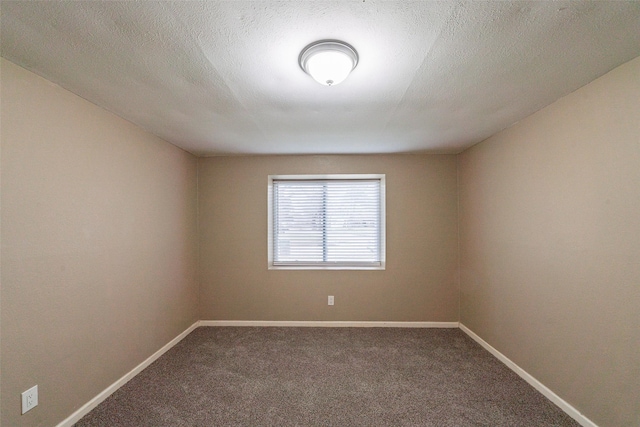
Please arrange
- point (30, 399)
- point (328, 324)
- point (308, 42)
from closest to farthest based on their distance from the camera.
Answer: point (308, 42) → point (30, 399) → point (328, 324)

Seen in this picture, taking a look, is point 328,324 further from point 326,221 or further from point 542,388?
point 542,388

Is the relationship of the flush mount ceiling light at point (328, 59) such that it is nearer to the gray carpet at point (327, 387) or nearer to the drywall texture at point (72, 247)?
the drywall texture at point (72, 247)

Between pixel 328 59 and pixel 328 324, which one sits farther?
pixel 328 324

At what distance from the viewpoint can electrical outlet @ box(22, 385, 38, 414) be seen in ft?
4.92

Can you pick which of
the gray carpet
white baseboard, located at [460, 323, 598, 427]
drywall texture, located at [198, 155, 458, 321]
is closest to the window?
drywall texture, located at [198, 155, 458, 321]

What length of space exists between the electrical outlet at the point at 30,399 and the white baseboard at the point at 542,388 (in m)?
3.41

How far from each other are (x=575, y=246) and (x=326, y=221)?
2.47 meters

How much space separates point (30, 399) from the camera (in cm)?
153

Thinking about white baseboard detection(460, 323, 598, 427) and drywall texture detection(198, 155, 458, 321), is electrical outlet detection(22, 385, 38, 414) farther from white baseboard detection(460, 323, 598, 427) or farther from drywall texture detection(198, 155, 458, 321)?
white baseboard detection(460, 323, 598, 427)

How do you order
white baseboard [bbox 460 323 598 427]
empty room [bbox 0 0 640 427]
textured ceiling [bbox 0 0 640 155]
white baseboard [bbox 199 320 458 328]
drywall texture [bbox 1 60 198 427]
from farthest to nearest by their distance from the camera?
white baseboard [bbox 199 320 458 328] → white baseboard [bbox 460 323 598 427] → drywall texture [bbox 1 60 198 427] → empty room [bbox 0 0 640 427] → textured ceiling [bbox 0 0 640 155]

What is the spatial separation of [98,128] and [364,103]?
2006 millimetres

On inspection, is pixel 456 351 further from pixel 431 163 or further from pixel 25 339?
pixel 25 339

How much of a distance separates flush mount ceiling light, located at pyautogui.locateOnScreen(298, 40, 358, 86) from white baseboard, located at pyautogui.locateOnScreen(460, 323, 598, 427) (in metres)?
2.64

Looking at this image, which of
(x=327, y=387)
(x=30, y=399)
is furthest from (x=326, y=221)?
(x=30, y=399)
